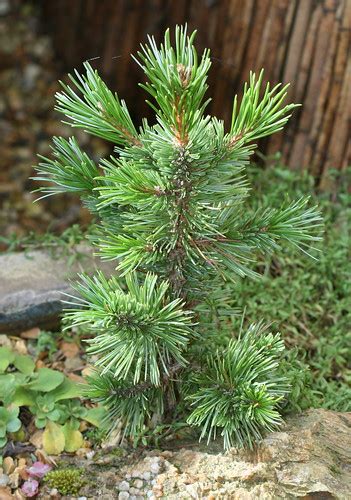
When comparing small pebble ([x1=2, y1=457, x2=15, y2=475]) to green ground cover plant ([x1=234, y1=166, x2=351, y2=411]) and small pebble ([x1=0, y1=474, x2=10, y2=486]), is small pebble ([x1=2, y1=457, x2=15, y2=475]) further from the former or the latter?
green ground cover plant ([x1=234, y1=166, x2=351, y2=411])

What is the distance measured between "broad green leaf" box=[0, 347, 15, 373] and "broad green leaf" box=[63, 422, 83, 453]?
0.20 metres

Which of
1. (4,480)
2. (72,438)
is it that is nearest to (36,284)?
(72,438)

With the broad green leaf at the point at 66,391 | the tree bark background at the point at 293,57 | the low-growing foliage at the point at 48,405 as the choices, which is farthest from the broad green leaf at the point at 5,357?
the tree bark background at the point at 293,57

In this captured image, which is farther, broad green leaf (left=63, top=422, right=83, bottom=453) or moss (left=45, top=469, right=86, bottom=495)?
broad green leaf (left=63, top=422, right=83, bottom=453)

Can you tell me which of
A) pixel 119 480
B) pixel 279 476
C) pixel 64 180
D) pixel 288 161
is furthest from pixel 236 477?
pixel 288 161

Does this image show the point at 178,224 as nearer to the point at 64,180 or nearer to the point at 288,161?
the point at 64,180

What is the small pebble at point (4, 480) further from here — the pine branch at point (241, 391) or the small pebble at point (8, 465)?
the pine branch at point (241, 391)

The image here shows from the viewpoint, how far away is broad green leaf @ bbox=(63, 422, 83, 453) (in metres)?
1.72

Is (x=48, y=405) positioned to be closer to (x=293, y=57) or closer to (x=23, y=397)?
(x=23, y=397)

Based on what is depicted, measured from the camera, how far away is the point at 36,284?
2121mm

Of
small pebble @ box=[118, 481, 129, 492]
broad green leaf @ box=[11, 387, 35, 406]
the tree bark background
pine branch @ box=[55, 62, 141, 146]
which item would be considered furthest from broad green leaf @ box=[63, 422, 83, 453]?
the tree bark background

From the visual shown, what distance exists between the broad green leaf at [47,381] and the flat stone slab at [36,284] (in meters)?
0.25

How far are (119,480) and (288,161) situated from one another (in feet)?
4.51

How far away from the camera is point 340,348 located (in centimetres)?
203
